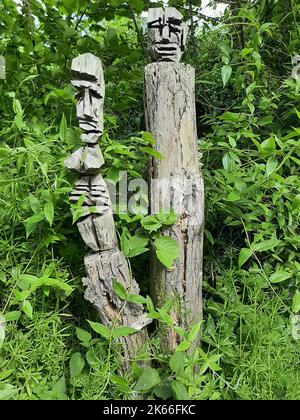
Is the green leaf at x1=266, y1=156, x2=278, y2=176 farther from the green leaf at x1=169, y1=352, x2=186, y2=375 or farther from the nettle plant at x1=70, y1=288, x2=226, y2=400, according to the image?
the green leaf at x1=169, y1=352, x2=186, y2=375

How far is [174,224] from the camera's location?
162 centimetres

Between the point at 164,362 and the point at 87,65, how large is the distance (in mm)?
1024

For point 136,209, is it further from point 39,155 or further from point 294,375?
point 294,375

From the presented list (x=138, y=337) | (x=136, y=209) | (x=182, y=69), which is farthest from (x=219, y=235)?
(x=182, y=69)

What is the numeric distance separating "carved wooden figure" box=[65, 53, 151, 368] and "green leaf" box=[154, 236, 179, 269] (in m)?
0.13

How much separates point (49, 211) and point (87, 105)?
0.37 m

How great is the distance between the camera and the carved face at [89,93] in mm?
1435

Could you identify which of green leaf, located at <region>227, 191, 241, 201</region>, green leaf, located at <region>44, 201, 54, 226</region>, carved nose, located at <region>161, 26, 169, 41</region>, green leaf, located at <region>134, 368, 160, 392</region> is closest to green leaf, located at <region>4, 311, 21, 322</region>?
green leaf, located at <region>44, 201, 54, 226</region>

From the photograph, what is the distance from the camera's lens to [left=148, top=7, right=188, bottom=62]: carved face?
1.64m

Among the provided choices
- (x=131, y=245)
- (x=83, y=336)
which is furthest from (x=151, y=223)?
(x=83, y=336)

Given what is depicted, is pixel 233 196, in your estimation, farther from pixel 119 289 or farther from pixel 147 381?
pixel 147 381

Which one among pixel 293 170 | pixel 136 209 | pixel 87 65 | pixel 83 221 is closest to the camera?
pixel 87 65

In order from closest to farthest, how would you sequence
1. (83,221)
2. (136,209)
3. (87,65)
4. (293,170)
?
(87,65)
(83,221)
(136,209)
(293,170)

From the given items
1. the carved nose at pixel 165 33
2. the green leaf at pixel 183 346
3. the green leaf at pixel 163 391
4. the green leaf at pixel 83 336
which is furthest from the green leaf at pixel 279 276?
the carved nose at pixel 165 33
